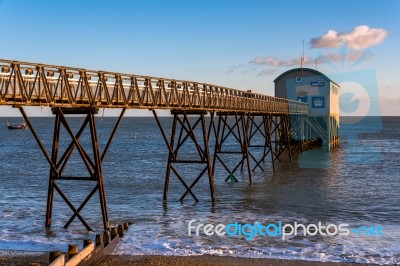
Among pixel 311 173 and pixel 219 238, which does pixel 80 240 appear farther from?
pixel 311 173

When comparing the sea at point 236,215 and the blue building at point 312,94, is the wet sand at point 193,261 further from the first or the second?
the blue building at point 312,94

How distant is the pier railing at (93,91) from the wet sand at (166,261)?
16.1 ft

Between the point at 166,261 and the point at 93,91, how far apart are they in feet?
24.8

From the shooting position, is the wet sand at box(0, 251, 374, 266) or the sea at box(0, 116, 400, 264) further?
the sea at box(0, 116, 400, 264)

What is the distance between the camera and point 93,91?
20266mm

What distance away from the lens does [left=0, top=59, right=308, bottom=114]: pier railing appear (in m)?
16.7

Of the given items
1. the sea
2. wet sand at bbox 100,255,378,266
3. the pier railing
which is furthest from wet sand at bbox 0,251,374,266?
the pier railing

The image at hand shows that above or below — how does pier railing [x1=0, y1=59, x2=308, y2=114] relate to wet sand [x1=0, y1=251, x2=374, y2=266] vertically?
above

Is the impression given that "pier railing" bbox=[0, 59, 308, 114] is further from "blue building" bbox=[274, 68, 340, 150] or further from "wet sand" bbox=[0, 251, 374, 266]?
"blue building" bbox=[274, 68, 340, 150]

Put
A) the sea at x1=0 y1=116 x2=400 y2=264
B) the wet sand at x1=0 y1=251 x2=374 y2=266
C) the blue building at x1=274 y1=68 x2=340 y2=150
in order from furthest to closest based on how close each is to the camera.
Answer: the blue building at x1=274 y1=68 x2=340 y2=150, the sea at x1=0 y1=116 x2=400 y2=264, the wet sand at x1=0 y1=251 x2=374 y2=266

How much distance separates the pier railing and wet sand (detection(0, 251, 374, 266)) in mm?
4899

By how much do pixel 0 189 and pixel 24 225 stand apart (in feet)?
44.2

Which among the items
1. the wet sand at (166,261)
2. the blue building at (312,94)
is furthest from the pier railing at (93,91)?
the blue building at (312,94)

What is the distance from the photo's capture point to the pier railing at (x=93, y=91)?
1672 cm
